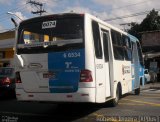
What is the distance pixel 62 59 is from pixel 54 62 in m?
0.28

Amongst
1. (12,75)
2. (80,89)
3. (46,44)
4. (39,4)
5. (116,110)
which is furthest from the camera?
(39,4)

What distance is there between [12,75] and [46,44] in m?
7.40

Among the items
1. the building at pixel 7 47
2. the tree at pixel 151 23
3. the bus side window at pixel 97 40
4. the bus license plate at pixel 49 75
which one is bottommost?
the bus license plate at pixel 49 75

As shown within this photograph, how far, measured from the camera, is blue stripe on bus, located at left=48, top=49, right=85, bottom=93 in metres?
10.2

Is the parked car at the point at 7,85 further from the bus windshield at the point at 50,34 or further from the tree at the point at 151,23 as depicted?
the tree at the point at 151,23

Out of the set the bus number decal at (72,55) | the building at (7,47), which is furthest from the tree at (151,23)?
the bus number decal at (72,55)

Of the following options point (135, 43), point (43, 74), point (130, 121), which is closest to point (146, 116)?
point (130, 121)

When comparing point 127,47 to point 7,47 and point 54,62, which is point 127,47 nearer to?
point 54,62

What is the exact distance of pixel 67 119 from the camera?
36.3ft

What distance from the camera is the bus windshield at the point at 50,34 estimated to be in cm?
1039

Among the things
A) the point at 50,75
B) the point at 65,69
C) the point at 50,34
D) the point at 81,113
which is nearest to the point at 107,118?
the point at 81,113

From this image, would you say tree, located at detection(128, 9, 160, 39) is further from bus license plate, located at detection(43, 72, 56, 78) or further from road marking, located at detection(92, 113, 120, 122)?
bus license plate, located at detection(43, 72, 56, 78)

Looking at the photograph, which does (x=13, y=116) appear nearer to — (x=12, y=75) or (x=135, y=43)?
(x=12, y=75)

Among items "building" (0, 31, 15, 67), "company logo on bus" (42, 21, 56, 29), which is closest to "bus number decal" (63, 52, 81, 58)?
"company logo on bus" (42, 21, 56, 29)
